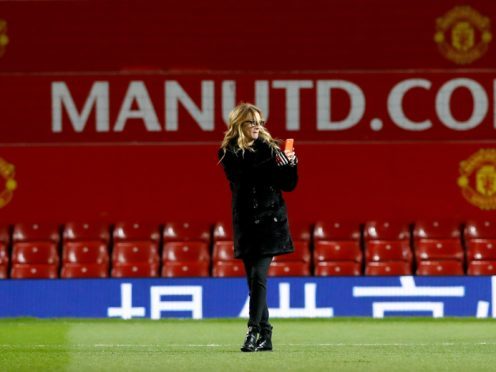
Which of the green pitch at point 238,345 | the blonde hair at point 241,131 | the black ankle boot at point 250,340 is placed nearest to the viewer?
the green pitch at point 238,345

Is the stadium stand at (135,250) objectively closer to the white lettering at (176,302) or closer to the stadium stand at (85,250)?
the stadium stand at (85,250)

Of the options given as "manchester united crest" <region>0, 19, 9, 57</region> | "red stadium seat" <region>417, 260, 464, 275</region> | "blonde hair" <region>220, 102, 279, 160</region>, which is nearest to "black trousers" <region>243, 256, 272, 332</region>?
"blonde hair" <region>220, 102, 279, 160</region>

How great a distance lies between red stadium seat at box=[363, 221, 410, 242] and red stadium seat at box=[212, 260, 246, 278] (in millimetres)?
1297

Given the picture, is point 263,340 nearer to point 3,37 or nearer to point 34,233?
point 34,233

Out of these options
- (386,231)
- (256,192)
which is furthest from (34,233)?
(256,192)

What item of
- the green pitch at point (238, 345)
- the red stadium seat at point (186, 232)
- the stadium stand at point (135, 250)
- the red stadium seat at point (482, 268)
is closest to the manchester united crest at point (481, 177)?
the red stadium seat at point (482, 268)

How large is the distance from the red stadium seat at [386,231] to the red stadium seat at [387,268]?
1.24 feet

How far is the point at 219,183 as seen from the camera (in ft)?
40.8

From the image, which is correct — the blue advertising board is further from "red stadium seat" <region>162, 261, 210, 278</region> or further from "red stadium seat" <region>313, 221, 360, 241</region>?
"red stadium seat" <region>313, 221, 360, 241</region>

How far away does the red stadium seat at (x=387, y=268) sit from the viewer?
11.1 metres

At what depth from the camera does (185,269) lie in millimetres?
11180

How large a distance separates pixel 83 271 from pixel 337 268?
95.0 inches

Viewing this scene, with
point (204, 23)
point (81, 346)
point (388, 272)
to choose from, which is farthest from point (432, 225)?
point (81, 346)

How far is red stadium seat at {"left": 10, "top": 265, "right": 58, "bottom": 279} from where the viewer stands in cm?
1129
